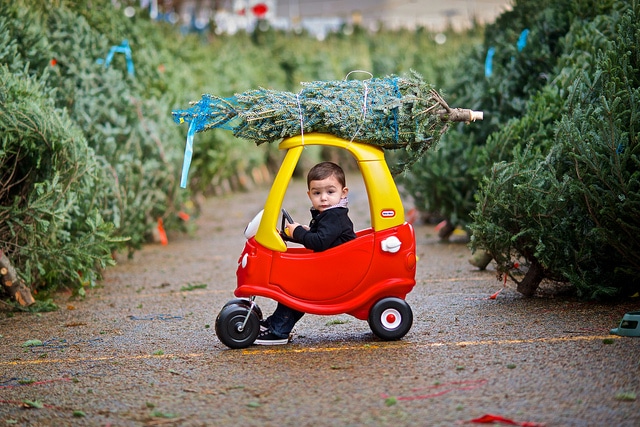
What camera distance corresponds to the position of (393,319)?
5.84 m

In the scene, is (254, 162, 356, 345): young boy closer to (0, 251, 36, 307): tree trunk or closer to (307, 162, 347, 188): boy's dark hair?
(307, 162, 347, 188): boy's dark hair

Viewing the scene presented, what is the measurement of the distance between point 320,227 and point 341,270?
0.30 meters

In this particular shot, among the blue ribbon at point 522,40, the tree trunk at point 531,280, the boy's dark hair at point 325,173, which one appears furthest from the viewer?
the blue ribbon at point 522,40

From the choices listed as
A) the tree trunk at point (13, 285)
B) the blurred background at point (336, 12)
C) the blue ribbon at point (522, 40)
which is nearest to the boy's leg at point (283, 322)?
the tree trunk at point (13, 285)

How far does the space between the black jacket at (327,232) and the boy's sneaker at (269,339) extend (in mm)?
621

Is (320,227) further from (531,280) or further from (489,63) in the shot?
(489,63)

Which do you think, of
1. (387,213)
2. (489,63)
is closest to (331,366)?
(387,213)

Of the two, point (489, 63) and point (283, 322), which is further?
point (489, 63)

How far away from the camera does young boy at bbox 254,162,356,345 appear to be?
5.84m

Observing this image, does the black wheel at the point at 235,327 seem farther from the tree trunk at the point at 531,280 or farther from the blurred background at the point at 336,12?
the blurred background at the point at 336,12

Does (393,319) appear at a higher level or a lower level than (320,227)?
lower

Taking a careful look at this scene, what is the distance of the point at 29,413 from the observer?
469 centimetres

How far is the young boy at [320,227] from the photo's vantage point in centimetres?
584

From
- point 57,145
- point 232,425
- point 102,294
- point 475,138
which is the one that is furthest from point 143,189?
point 232,425
